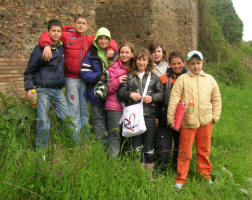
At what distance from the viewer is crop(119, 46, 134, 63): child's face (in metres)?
2.77

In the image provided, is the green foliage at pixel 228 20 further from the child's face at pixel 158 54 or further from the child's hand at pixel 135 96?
the child's hand at pixel 135 96

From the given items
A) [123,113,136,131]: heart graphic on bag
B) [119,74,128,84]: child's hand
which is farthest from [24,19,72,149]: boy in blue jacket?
[123,113,136,131]: heart graphic on bag

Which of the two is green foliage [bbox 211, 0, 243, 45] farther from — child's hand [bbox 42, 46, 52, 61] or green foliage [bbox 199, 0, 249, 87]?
child's hand [bbox 42, 46, 52, 61]

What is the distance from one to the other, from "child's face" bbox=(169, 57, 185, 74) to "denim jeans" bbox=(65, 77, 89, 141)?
1330 millimetres

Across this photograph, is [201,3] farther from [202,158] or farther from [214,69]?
[202,158]

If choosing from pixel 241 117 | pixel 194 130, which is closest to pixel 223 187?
pixel 194 130

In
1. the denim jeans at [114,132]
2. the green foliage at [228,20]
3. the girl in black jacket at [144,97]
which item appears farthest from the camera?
the green foliage at [228,20]

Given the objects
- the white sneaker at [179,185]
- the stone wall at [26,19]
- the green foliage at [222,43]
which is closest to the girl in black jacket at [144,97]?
the white sneaker at [179,185]

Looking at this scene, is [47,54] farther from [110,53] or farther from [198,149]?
[198,149]

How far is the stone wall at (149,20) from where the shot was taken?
9188 mm

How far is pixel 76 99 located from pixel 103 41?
0.92 m

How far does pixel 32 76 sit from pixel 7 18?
2.43 metres

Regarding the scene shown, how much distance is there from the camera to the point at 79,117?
320 cm

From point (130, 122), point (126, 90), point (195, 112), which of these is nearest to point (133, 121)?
point (130, 122)
